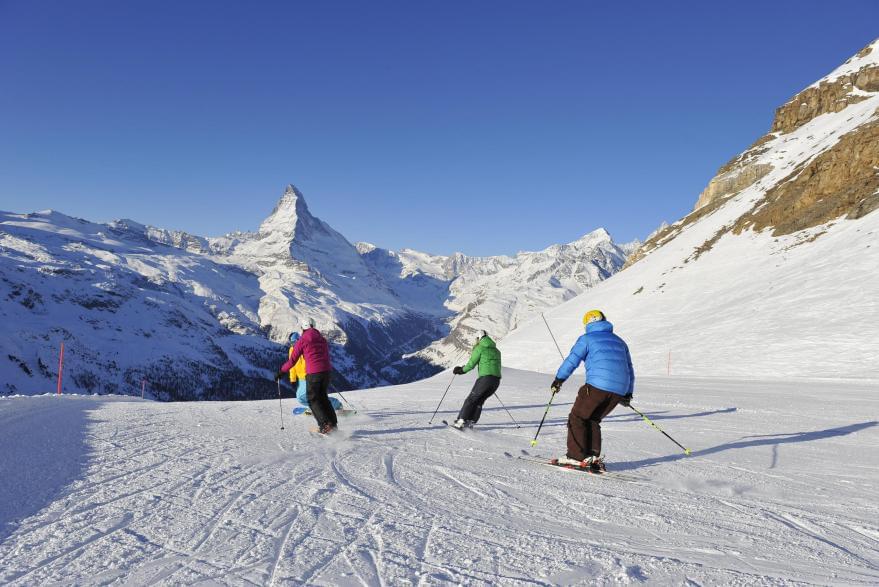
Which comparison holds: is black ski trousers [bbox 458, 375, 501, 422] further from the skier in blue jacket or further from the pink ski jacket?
the skier in blue jacket

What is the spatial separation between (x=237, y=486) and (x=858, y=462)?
9.48 meters

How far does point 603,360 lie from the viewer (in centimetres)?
732

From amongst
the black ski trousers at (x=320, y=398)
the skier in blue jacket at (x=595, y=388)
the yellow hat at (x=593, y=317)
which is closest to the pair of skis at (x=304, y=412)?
the black ski trousers at (x=320, y=398)

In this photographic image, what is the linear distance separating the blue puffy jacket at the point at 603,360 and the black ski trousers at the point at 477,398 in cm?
361

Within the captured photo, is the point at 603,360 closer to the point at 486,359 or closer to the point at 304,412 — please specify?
the point at 486,359

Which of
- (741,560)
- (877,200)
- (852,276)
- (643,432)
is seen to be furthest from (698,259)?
(741,560)

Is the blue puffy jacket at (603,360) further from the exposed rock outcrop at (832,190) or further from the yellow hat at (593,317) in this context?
the exposed rock outcrop at (832,190)

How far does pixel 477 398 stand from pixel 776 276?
3874 centimetres

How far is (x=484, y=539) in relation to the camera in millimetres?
4406

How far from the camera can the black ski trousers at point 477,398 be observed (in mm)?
10969

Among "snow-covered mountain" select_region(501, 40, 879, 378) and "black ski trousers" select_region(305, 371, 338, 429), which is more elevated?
"snow-covered mountain" select_region(501, 40, 879, 378)

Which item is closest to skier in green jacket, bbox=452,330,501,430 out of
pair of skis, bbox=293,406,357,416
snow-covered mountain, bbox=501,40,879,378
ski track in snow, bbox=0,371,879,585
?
ski track in snow, bbox=0,371,879,585

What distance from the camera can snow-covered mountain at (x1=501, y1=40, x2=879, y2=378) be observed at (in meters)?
26.9

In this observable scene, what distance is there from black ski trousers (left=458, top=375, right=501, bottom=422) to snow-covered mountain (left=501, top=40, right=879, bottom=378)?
19934 millimetres
